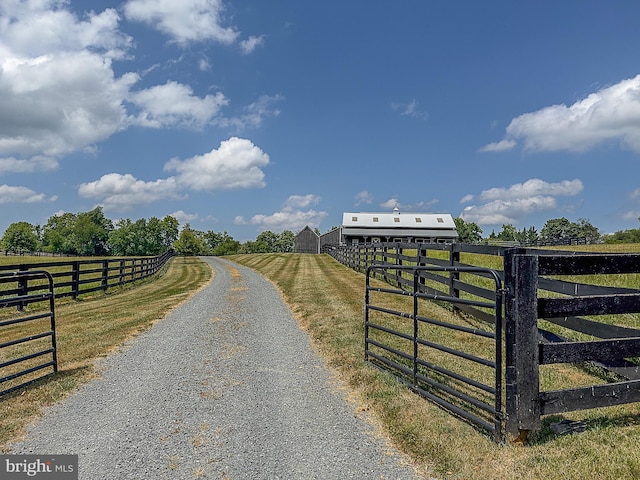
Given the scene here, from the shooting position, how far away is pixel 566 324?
5746 mm

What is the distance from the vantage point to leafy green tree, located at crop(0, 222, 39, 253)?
113 metres

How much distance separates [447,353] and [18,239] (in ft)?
458

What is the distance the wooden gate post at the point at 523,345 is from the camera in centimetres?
363

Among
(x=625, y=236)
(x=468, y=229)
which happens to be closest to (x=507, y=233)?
(x=468, y=229)

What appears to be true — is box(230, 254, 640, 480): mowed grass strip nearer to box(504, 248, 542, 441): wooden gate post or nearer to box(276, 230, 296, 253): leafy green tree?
box(504, 248, 542, 441): wooden gate post

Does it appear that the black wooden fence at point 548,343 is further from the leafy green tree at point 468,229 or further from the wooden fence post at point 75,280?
the leafy green tree at point 468,229

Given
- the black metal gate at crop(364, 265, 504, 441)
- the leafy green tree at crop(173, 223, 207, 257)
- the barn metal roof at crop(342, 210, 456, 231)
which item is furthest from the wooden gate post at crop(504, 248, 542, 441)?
the leafy green tree at crop(173, 223, 207, 257)

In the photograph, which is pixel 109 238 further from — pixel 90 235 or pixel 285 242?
pixel 285 242

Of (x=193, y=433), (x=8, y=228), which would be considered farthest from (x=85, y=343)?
(x=8, y=228)

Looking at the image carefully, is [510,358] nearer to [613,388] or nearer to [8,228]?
[613,388]

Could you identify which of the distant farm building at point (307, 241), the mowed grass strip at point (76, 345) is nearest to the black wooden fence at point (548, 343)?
the mowed grass strip at point (76, 345)

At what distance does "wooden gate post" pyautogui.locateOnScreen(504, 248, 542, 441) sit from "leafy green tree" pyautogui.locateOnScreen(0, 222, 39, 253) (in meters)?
136

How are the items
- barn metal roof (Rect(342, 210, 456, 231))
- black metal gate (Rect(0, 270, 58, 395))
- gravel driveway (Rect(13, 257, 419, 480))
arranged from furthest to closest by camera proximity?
barn metal roof (Rect(342, 210, 456, 231)), black metal gate (Rect(0, 270, 58, 395)), gravel driveway (Rect(13, 257, 419, 480))

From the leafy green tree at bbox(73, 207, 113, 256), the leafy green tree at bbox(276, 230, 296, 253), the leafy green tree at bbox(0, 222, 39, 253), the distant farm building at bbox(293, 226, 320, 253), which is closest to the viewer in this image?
the distant farm building at bbox(293, 226, 320, 253)
